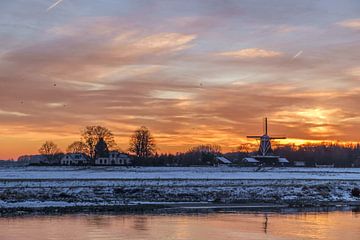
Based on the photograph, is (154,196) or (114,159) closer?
(154,196)

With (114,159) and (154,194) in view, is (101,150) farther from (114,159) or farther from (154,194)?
(154,194)

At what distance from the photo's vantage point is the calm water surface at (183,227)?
80.5ft

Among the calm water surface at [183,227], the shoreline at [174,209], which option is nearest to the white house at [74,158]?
the shoreline at [174,209]

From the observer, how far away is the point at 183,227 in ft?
90.0

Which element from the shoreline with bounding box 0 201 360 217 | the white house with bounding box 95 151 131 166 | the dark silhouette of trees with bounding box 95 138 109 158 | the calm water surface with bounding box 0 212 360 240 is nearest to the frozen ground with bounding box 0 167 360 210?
the shoreline with bounding box 0 201 360 217

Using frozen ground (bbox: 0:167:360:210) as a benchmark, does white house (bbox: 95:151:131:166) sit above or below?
above

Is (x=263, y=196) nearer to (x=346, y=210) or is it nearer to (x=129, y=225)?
(x=346, y=210)

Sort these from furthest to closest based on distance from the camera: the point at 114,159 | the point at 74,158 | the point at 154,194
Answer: the point at 74,158 → the point at 114,159 → the point at 154,194

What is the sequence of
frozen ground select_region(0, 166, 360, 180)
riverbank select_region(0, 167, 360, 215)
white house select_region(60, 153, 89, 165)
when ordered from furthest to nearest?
white house select_region(60, 153, 89, 165)
frozen ground select_region(0, 166, 360, 180)
riverbank select_region(0, 167, 360, 215)

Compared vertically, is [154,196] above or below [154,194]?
below

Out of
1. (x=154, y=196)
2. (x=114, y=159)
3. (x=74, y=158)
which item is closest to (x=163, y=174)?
(x=154, y=196)

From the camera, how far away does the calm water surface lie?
80.5 feet

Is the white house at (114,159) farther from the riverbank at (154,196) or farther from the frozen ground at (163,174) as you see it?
the riverbank at (154,196)

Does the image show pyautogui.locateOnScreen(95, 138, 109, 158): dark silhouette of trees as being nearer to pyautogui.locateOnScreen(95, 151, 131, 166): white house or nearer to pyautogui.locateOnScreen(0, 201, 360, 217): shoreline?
pyautogui.locateOnScreen(95, 151, 131, 166): white house
